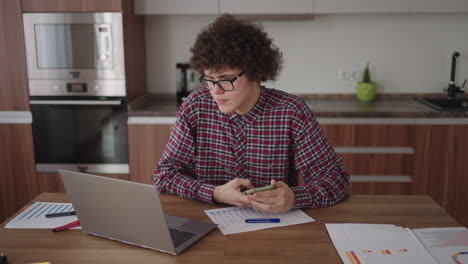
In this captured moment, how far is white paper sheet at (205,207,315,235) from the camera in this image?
132 cm

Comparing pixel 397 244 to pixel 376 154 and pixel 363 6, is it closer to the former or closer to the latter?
pixel 376 154

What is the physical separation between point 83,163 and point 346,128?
177cm

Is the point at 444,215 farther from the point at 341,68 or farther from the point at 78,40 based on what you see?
the point at 78,40

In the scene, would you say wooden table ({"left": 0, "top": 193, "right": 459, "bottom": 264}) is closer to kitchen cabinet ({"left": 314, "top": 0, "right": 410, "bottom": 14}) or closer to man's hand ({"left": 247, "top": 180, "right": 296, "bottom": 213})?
man's hand ({"left": 247, "top": 180, "right": 296, "bottom": 213})

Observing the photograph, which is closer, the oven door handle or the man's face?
the man's face

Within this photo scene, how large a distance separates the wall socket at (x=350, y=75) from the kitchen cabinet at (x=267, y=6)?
60 centimetres

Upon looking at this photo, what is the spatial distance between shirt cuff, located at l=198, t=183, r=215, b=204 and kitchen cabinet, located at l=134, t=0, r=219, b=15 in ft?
5.87

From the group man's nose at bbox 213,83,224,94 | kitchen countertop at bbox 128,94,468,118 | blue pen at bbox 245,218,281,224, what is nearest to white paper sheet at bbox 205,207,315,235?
blue pen at bbox 245,218,281,224

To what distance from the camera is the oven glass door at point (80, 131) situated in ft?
9.75

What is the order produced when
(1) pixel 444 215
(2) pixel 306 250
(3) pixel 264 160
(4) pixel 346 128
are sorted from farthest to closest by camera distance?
(4) pixel 346 128 < (3) pixel 264 160 < (1) pixel 444 215 < (2) pixel 306 250

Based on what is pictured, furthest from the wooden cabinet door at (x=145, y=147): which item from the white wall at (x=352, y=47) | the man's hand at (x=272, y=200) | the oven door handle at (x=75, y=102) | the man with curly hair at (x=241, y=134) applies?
the man's hand at (x=272, y=200)

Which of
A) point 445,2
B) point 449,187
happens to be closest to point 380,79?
point 445,2

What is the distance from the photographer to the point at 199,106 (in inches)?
70.3

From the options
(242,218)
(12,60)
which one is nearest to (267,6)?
(12,60)
